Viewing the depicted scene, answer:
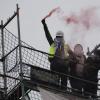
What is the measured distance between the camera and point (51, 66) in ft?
44.0

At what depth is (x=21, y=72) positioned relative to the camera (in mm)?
12703

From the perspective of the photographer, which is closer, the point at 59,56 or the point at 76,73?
the point at 76,73

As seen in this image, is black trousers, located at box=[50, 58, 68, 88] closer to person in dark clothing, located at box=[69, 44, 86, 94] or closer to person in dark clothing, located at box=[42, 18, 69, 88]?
person in dark clothing, located at box=[42, 18, 69, 88]

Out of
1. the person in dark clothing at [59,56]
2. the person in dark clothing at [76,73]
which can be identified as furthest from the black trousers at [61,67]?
the person in dark clothing at [76,73]

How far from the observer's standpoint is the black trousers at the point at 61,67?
13078 millimetres

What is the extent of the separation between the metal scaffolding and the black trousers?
5.3 inches

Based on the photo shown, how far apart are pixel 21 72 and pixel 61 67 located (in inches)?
37.9

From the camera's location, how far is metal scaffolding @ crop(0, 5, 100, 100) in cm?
1280

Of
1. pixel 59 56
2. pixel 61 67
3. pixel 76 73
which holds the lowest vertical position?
pixel 76 73

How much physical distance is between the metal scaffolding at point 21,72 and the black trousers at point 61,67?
0.13 m

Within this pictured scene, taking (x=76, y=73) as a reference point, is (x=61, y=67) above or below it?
above

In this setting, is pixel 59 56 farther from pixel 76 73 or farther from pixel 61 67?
pixel 76 73

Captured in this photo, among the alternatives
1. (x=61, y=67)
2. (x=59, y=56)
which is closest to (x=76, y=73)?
(x=61, y=67)

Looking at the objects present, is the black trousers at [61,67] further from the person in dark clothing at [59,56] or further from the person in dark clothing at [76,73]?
the person in dark clothing at [76,73]
